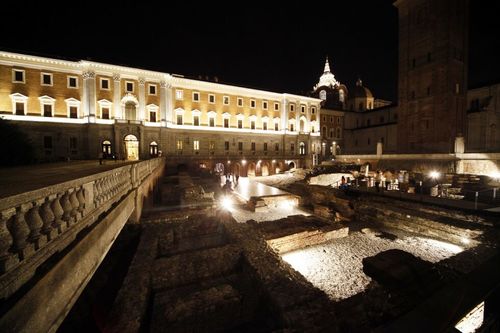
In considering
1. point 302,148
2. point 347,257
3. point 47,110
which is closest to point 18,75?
point 47,110

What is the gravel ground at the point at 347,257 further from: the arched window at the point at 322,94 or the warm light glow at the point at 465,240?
the arched window at the point at 322,94

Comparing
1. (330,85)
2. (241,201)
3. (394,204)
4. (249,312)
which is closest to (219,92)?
(241,201)

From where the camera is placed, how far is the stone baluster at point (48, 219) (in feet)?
7.14

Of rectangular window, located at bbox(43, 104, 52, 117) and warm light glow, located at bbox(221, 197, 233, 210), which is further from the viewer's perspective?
rectangular window, located at bbox(43, 104, 52, 117)

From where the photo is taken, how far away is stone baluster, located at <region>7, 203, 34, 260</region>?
1.79 m

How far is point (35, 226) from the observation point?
2.01 m

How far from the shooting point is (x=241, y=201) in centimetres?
1566

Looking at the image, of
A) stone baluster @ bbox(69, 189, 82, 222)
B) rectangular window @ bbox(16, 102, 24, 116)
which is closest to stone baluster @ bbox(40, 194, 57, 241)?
stone baluster @ bbox(69, 189, 82, 222)

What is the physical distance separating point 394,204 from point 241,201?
970 centimetres

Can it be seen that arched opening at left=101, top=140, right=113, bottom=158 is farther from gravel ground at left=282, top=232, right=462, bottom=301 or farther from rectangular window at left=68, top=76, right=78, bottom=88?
gravel ground at left=282, top=232, right=462, bottom=301

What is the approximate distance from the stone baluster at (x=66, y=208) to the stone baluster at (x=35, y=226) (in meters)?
0.47

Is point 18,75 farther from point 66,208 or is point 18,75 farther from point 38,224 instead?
point 38,224

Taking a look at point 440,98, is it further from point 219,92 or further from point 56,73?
point 56,73

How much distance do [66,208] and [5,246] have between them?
1.01 m
